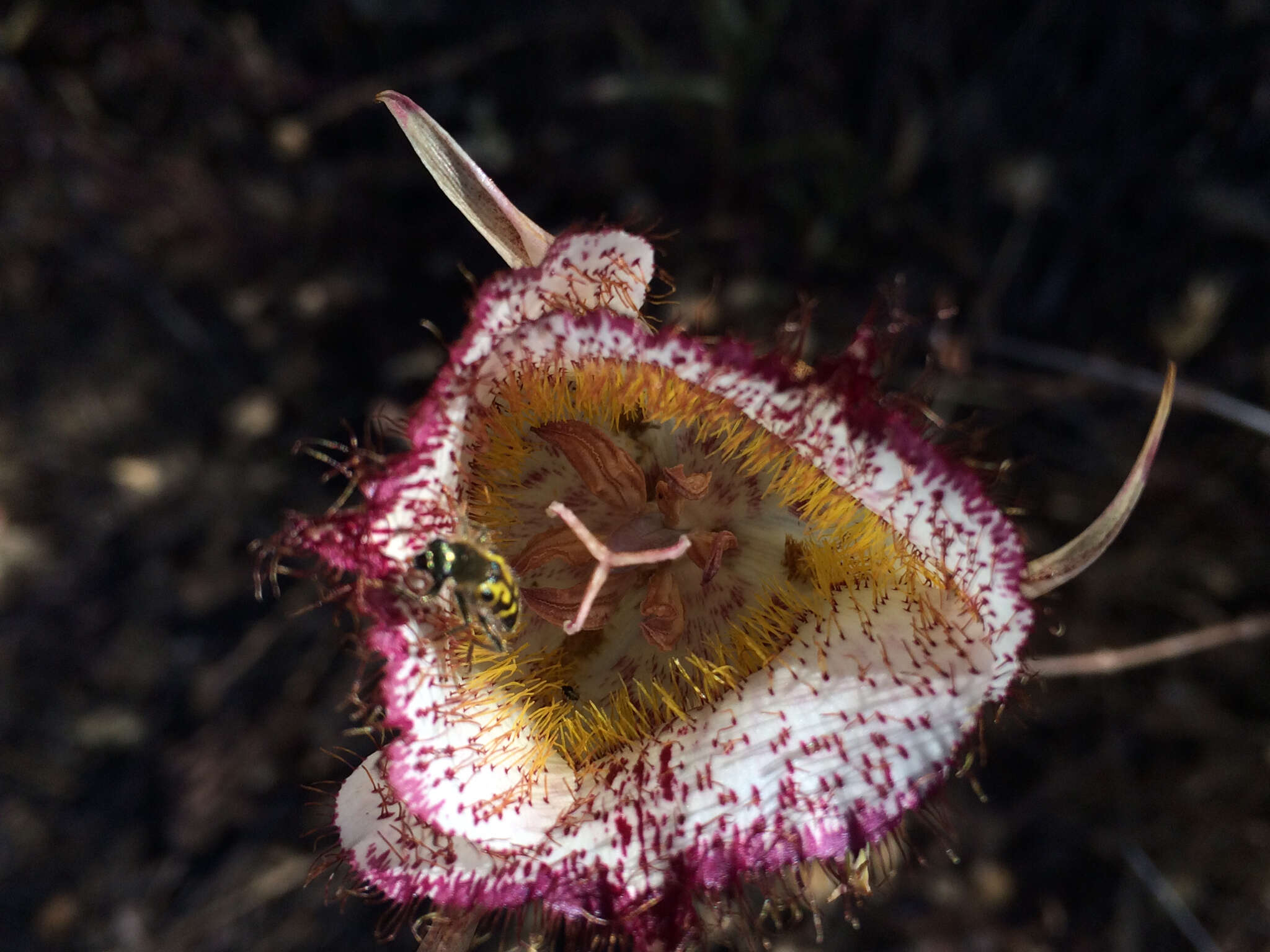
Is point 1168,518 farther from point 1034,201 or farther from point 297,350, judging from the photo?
point 297,350

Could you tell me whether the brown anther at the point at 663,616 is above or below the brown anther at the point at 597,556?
below

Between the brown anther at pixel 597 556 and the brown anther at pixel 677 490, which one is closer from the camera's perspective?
the brown anther at pixel 597 556

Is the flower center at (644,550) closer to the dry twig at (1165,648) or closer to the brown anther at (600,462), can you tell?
the brown anther at (600,462)

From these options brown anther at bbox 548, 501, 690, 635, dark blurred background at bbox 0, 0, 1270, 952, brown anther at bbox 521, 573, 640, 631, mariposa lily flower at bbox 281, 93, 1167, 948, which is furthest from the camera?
dark blurred background at bbox 0, 0, 1270, 952

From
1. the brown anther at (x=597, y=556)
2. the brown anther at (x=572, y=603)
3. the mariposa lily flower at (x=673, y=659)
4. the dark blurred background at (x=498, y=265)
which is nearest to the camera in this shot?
the mariposa lily flower at (x=673, y=659)

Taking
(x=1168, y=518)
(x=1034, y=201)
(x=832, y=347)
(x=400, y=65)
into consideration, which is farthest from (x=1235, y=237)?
(x=400, y=65)

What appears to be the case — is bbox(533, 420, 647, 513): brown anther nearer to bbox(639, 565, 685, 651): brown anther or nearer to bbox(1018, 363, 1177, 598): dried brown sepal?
bbox(639, 565, 685, 651): brown anther

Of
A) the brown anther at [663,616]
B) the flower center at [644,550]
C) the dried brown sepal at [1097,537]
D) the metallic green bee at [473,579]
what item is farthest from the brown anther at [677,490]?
the dried brown sepal at [1097,537]

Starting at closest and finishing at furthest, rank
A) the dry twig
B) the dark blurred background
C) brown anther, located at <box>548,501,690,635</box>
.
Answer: brown anther, located at <box>548,501,690,635</box> < the dry twig < the dark blurred background

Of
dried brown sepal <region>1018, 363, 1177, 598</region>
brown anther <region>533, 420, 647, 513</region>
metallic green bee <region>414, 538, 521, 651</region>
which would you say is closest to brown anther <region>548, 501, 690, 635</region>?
metallic green bee <region>414, 538, 521, 651</region>
